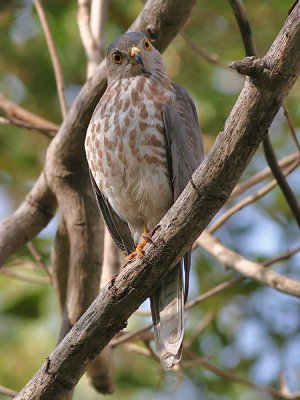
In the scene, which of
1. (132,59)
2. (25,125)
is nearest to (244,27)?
(132,59)

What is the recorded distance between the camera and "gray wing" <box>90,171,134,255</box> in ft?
16.0

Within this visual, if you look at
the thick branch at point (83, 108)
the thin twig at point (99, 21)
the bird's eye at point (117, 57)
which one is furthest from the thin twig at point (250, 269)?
the thin twig at point (99, 21)

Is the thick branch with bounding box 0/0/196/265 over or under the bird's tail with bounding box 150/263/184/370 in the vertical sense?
over

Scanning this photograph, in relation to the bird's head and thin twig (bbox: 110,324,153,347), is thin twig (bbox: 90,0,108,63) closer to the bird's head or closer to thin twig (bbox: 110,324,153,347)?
the bird's head

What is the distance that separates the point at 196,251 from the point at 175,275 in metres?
2.80

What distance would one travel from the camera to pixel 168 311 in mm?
4250

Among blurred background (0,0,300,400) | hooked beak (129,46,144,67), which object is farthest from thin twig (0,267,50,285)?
hooked beak (129,46,144,67)

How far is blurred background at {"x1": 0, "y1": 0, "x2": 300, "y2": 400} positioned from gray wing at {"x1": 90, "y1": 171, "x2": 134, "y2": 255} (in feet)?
4.20

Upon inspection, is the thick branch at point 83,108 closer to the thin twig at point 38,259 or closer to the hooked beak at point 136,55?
the hooked beak at point 136,55

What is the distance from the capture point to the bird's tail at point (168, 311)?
13.6 feet

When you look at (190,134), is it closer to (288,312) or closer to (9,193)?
(288,312)

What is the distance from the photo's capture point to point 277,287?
4.79 metres

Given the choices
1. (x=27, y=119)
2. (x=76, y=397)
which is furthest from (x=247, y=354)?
(x=27, y=119)

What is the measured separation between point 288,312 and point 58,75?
9.87 ft
